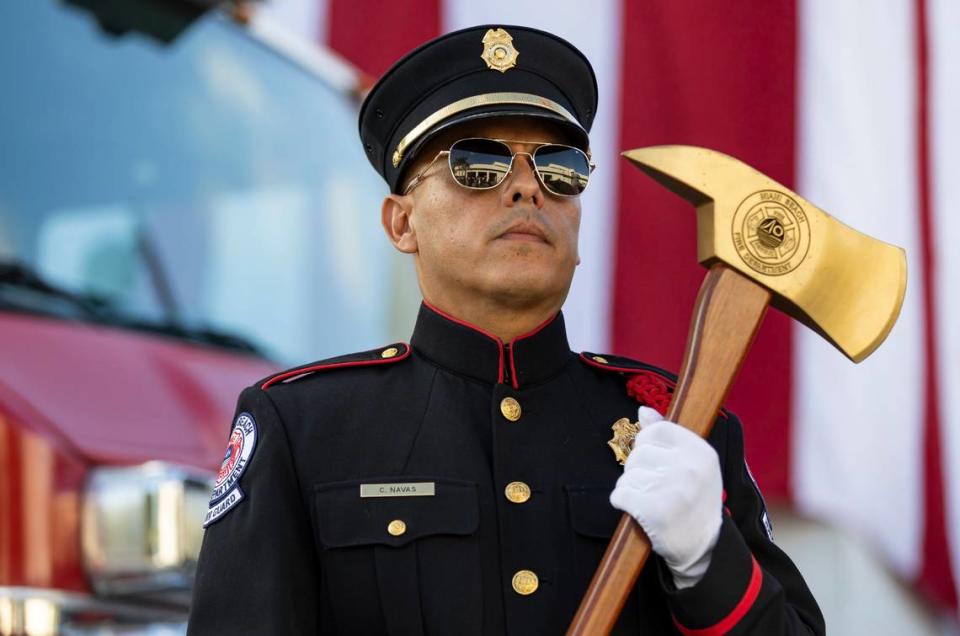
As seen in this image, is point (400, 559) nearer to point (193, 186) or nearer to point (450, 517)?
point (450, 517)

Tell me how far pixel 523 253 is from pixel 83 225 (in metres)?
1.52

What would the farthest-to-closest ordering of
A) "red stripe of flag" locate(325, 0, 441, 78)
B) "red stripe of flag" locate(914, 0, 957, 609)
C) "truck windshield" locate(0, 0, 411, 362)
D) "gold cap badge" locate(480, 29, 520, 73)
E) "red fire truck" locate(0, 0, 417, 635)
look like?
"red stripe of flag" locate(325, 0, 441, 78)
"red stripe of flag" locate(914, 0, 957, 609)
"truck windshield" locate(0, 0, 411, 362)
"red fire truck" locate(0, 0, 417, 635)
"gold cap badge" locate(480, 29, 520, 73)

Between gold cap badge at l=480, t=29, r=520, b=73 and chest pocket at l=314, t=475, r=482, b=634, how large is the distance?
52 cm

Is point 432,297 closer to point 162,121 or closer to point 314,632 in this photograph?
point 314,632

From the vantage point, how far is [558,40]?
1.70 m

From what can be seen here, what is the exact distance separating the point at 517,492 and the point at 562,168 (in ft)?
1.20

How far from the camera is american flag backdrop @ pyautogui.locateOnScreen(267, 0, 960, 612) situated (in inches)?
149

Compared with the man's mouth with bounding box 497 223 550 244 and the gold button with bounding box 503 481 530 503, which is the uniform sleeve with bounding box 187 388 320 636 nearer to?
the gold button with bounding box 503 481 530 503

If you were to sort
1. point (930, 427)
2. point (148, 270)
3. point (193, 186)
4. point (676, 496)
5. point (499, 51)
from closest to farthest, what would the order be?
point (676, 496) < point (499, 51) < point (148, 270) < point (193, 186) < point (930, 427)

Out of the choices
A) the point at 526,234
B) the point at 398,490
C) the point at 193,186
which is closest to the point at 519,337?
the point at 526,234

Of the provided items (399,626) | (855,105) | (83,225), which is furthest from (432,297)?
(855,105)

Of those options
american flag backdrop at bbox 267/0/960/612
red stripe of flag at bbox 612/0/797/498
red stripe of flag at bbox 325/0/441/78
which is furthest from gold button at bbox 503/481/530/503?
red stripe of flag at bbox 325/0/441/78

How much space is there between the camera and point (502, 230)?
152cm

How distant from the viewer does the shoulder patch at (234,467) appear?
4.76 ft
